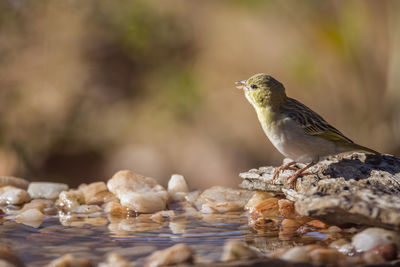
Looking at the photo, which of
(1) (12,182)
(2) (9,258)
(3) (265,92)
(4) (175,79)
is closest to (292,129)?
(3) (265,92)

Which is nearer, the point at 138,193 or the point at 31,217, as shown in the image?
the point at 31,217

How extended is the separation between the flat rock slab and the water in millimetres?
268

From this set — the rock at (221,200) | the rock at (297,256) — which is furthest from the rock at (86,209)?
the rock at (297,256)

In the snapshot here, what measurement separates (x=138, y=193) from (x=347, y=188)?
5.21ft

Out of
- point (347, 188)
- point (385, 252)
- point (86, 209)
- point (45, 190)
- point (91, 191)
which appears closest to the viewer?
point (385, 252)

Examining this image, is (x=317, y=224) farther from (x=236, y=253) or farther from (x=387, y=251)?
(x=236, y=253)

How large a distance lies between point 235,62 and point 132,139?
6.95 ft

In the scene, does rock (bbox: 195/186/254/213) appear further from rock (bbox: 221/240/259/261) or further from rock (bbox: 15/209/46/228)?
rock (bbox: 221/240/259/261)

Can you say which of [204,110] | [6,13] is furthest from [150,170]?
[6,13]

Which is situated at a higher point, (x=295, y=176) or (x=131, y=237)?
(x=295, y=176)

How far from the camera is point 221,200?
392 centimetres

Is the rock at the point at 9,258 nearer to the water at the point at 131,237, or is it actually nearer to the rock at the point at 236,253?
Answer: the water at the point at 131,237

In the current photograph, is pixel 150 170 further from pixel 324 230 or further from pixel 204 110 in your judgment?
pixel 324 230

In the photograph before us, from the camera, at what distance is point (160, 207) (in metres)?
3.77
